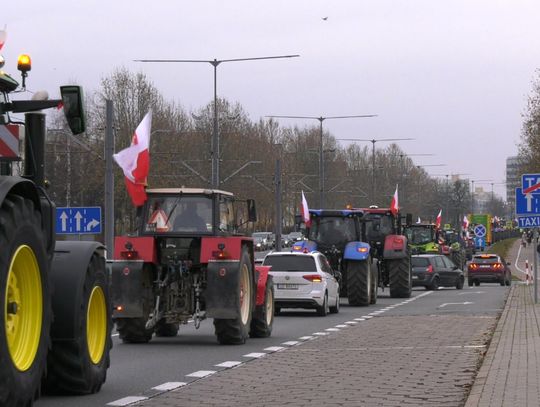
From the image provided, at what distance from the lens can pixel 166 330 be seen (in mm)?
21078

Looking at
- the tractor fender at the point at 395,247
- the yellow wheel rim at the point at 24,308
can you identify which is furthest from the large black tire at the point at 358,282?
the yellow wheel rim at the point at 24,308

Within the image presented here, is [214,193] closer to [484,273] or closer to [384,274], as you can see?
[384,274]

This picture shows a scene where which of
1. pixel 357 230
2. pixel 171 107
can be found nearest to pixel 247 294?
pixel 357 230

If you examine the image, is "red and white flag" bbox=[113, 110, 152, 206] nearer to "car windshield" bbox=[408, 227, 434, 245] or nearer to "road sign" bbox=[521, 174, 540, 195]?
"road sign" bbox=[521, 174, 540, 195]

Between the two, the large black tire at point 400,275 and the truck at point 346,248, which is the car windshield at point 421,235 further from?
the truck at point 346,248

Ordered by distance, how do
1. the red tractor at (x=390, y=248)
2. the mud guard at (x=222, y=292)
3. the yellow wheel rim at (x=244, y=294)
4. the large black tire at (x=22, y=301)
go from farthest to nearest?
1. the red tractor at (x=390, y=248)
2. the yellow wheel rim at (x=244, y=294)
3. the mud guard at (x=222, y=292)
4. the large black tire at (x=22, y=301)

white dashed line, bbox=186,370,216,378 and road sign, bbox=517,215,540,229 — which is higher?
road sign, bbox=517,215,540,229

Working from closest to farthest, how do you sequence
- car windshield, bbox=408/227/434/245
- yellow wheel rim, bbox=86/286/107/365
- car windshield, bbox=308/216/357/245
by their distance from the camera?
yellow wheel rim, bbox=86/286/107/365, car windshield, bbox=308/216/357/245, car windshield, bbox=408/227/434/245

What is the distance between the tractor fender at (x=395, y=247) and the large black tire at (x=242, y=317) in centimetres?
1733

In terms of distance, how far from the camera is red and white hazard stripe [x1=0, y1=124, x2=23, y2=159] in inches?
366

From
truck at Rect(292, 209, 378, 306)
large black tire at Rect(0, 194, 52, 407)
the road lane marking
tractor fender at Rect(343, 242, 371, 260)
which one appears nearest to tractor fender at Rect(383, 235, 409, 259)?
truck at Rect(292, 209, 378, 306)

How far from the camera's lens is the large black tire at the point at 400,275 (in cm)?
3806

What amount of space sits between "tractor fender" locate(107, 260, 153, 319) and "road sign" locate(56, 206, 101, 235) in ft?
33.9

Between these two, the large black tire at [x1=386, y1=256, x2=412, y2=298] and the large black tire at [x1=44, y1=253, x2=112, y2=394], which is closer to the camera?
the large black tire at [x1=44, y1=253, x2=112, y2=394]
